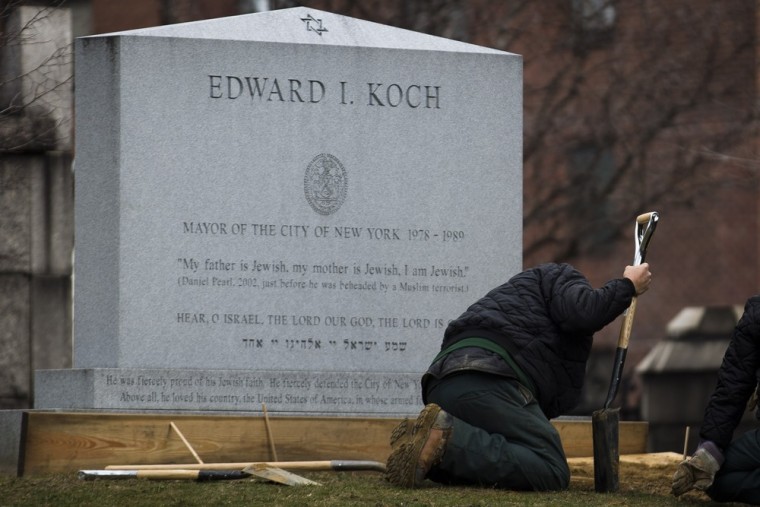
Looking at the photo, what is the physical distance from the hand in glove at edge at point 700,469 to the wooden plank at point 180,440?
6.82ft

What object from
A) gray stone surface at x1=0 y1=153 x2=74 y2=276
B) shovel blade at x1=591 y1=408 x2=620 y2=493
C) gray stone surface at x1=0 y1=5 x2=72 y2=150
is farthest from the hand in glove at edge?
gray stone surface at x1=0 y1=153 x2=74 y2=276

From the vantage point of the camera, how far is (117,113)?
1003 centimetres

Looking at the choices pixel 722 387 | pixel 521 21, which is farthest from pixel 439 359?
pixel 521 21

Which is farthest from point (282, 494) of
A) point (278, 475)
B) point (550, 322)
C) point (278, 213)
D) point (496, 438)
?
point (278, 213)

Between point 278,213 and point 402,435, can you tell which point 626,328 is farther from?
point 278,213

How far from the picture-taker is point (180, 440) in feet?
29.7

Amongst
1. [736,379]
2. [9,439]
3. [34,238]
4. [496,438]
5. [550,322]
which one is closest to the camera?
[736,379]

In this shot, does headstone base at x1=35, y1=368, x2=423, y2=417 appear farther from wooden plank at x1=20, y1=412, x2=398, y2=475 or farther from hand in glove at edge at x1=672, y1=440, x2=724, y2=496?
hand in glove at edge at x1=672, y1=440, x2=724, y2=496

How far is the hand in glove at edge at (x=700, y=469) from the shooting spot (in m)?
7.63

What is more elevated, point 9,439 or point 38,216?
point 38,216

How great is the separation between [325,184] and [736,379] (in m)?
3.45

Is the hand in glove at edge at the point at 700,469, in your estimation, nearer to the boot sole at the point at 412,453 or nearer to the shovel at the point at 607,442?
the shovel at the point at 607,442

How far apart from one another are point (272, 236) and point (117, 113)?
1.16m

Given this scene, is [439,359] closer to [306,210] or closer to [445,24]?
[306,210]
